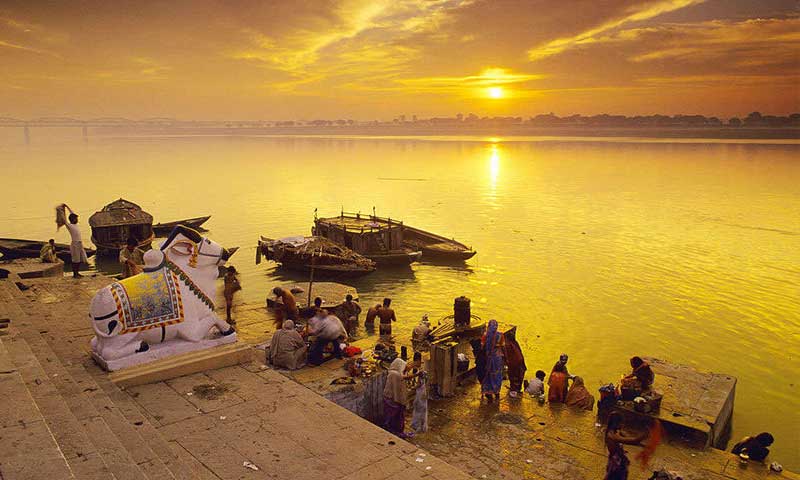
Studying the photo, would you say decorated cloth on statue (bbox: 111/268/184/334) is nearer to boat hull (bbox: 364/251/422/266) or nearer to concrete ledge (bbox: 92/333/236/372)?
concrete ledge (bbox: 92/333/236/372)

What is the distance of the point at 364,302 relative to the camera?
69.9ft

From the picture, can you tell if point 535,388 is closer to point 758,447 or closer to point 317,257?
point 758,447

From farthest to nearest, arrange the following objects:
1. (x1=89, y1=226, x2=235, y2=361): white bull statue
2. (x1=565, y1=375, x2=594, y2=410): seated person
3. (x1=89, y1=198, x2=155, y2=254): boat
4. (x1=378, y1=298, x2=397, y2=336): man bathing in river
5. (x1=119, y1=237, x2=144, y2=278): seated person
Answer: (x1=89, y1=198, x2=155, y2=254): boat, (x1=378, y1=298, x2=397, y2=336): man bathing in river, (x1=119, y1=237, x2=144, y2=278): seated person, (x1=565, y1=375, x2=594, y2=410): seated person, (x1=89, y1=226, x2=235, y2=361): white bull statue

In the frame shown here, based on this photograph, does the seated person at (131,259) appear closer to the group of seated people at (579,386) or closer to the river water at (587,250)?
the river water at (587,250)

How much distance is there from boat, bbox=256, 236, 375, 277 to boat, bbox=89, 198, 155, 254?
21.7ft

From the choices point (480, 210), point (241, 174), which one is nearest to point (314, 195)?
point (480, 210)

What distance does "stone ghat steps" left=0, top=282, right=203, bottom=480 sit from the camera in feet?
16.1

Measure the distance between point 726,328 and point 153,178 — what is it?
7417 centimetres

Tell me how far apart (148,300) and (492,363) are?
588cm

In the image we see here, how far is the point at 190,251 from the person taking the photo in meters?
8.48

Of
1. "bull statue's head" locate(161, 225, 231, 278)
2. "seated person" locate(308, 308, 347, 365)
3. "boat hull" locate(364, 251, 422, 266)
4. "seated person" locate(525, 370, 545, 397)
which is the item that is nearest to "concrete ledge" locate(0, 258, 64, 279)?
"bull statue's head" locate(161, 225, 231, 278)

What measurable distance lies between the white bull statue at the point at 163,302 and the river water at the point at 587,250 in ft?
30.8

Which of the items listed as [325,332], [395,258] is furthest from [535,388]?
[395,258]

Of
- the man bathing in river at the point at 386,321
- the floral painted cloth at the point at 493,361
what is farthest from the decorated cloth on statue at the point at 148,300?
the man bathing in river at the point at 386,321
